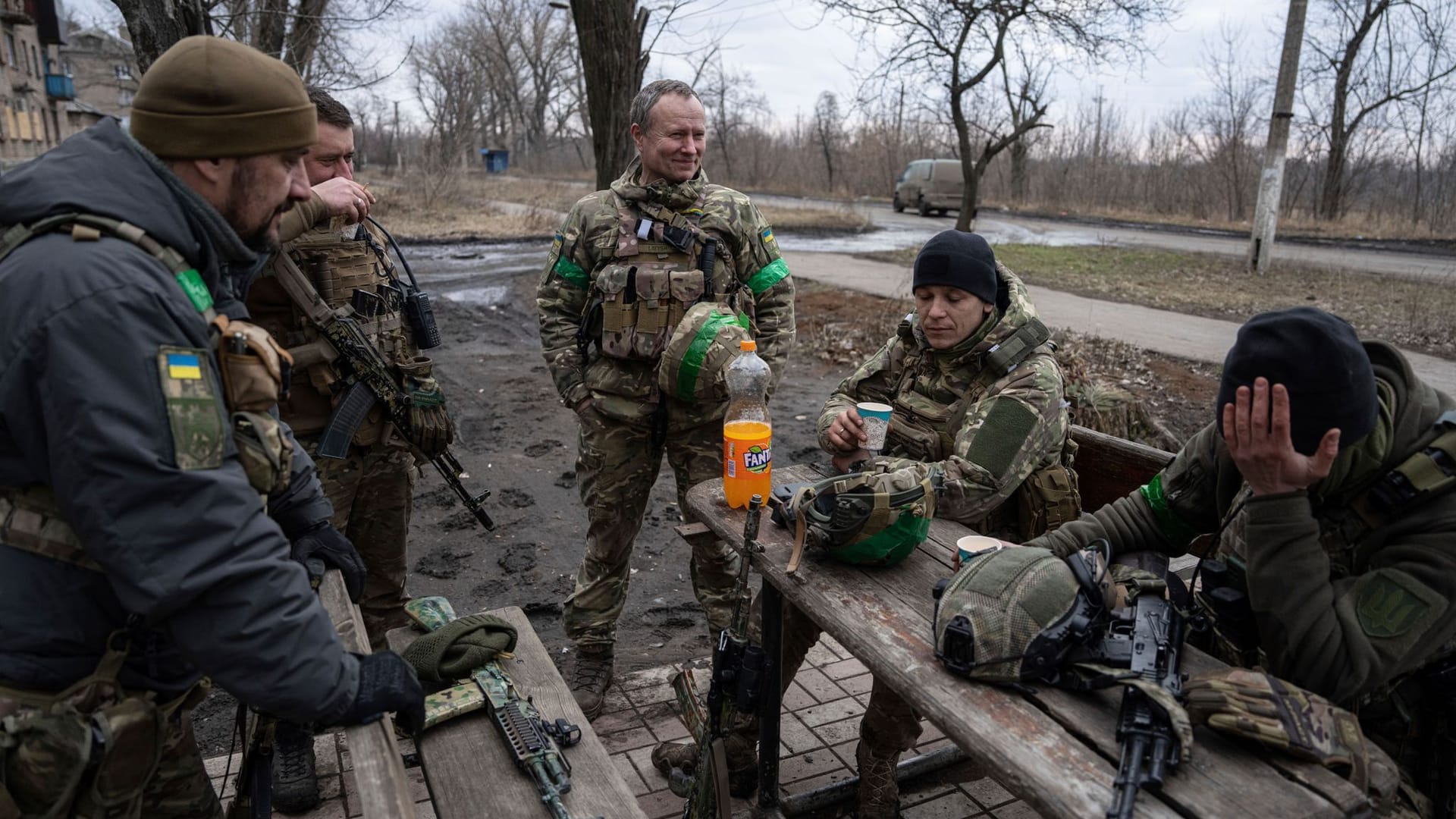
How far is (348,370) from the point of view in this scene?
3.42 meters

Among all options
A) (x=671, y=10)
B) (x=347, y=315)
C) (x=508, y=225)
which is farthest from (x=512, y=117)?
(x=347, y=315)

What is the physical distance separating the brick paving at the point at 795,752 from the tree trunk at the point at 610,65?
4.31 meters

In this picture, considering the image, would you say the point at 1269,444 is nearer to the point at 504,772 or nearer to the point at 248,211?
the point at 504,772

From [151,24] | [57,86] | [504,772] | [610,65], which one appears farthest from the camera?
[57,86]

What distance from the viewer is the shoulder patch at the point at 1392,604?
1.72 m

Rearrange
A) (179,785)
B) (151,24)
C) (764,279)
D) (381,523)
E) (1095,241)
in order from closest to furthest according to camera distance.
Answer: (179,785) < (381,523) < (764,279) < (151,24) < (1095,241)

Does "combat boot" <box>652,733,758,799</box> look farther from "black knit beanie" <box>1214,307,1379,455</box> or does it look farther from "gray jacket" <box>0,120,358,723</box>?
"black knit beanie" <box>1214,307,1379,455</box>

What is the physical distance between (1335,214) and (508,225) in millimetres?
22059

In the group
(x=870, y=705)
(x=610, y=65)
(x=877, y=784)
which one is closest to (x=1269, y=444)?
(x=870, y=705)

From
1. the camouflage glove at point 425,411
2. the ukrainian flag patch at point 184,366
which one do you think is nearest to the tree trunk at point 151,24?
the camouflage glove at point 425,411

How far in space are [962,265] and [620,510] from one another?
1.69 meters

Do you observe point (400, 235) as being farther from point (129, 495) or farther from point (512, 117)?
point (512, 117)

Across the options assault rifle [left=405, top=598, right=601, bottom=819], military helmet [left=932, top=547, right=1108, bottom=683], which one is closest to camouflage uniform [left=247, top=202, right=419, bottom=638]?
assault rifle [left=405, top=598, right=601, bottom=819]

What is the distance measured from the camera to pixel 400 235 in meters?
19.0
